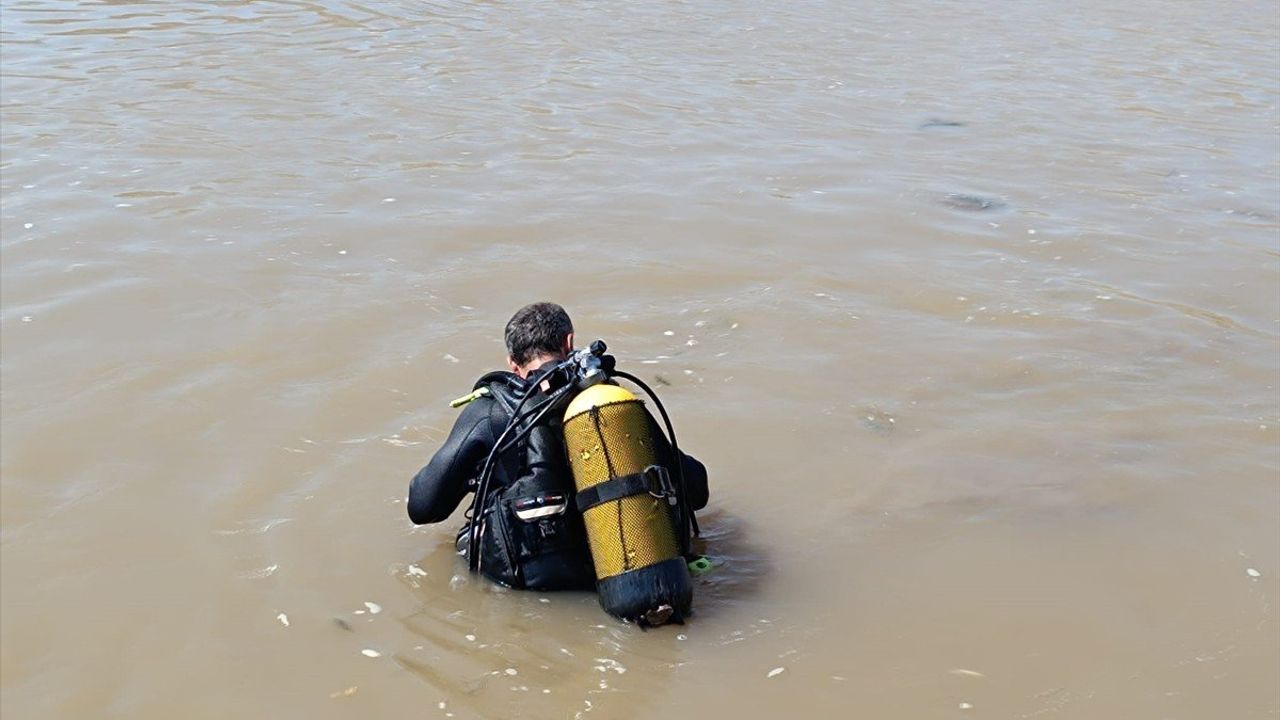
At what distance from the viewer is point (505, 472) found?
4.58 metres

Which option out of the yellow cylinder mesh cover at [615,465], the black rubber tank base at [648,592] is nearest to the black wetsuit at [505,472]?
the yellow cylinder mesh cover at [615,465]

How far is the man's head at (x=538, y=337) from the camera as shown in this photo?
15.1ft

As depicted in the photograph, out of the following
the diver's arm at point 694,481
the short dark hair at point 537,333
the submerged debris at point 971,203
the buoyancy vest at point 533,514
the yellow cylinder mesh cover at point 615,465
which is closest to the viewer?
the yellow cylinder mesh cover at point 615,465

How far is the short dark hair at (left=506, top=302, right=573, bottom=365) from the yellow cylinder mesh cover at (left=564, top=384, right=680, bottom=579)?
11.1 inches

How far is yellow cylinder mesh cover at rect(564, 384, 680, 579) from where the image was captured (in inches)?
172

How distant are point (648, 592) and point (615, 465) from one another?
452 millimetres

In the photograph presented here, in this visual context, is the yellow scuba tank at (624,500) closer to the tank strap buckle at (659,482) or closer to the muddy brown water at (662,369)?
the tank strap buckle at (659,482)

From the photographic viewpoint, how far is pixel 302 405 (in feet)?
20.7

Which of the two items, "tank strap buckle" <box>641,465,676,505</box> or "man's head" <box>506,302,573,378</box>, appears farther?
"man's head" <box>506,302,573,378</box>

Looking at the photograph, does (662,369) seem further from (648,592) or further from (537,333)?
(648,592)

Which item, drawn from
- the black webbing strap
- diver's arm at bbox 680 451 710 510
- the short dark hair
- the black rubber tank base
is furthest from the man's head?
the black rubber tank base

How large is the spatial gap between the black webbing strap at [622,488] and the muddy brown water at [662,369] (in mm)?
509

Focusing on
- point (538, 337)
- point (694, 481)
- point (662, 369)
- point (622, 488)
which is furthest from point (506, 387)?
point (662, 369)

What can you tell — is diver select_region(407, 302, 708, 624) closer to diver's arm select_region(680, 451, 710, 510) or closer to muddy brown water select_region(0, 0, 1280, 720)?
diver's arm select_region(680, 451, 710, 510)
